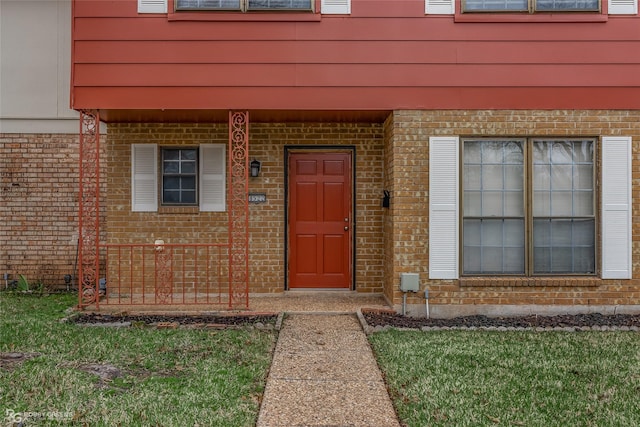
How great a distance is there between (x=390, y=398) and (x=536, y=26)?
5139 millimetres

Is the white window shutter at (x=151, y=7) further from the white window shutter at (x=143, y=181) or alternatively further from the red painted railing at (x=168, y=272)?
the red painted railing at (x=168, y=272)

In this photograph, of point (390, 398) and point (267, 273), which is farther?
point (267, 273)

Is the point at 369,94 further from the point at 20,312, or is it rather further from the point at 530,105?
the point at 20,312

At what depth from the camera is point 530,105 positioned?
632cm

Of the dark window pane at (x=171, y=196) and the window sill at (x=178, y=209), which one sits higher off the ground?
the dark window pane at (x=171, y=196)

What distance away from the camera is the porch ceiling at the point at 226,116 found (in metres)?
6.61

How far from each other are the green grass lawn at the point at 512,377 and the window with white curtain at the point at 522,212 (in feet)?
3.69

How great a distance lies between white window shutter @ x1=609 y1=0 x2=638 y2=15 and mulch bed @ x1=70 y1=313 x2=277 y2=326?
5.88 meters

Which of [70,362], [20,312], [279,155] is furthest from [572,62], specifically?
[20,312]

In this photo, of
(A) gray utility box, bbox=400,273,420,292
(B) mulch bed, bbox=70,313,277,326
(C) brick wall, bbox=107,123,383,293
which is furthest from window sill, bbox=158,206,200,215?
(A) gray utility box, bbox=400,273,420,292

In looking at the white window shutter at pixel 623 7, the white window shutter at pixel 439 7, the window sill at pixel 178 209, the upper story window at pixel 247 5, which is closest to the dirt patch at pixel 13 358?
the window sill at pixel 178 209

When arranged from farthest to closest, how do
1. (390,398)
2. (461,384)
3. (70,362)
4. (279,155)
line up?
(279,155) → (70,362) → (461,384) → (390,398)

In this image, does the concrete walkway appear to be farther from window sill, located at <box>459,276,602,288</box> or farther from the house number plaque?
the house number plaque

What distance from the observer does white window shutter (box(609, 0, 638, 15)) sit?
634 centimetres
